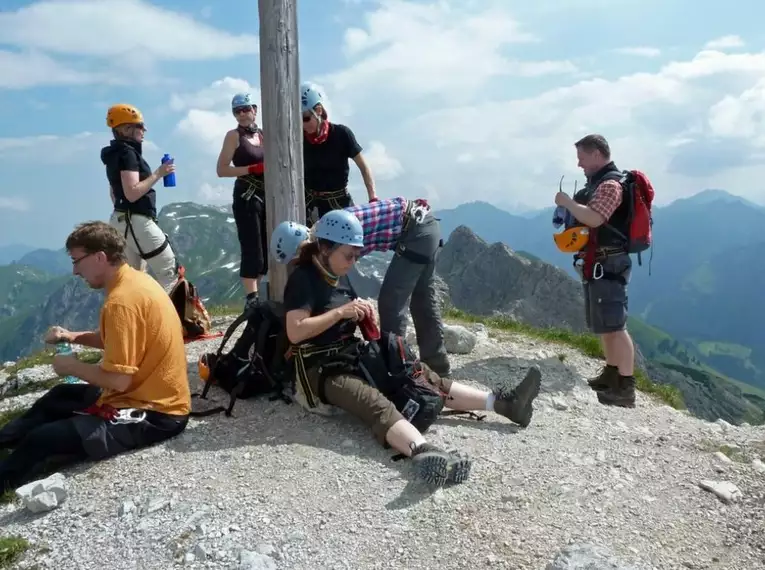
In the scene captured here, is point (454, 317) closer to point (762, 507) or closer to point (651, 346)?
point (762, 507)

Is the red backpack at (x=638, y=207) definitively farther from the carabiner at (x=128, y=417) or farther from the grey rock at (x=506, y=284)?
the grey rock at (x=506, y=284)

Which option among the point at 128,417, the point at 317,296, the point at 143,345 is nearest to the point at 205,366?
the point at 128,417

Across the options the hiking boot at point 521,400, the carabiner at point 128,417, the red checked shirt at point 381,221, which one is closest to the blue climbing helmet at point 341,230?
the red checked shirt at point 381,221

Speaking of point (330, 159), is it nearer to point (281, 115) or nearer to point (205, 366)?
point (281, 115)

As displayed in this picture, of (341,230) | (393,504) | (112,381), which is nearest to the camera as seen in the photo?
(393,504)

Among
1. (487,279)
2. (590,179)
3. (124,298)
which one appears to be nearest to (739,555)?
(590,179)

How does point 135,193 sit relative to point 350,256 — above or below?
above

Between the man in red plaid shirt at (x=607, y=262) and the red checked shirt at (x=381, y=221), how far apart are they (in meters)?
2.19

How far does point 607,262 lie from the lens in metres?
8.30

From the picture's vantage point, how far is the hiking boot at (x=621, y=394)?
27.7 ft

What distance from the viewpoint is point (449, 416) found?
7121mm

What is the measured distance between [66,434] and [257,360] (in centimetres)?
222

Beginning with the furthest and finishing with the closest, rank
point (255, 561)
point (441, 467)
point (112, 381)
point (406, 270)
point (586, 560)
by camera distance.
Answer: point (406, 270), point (112, 381), point (441, 467), point (255, 561), point (586, 560)

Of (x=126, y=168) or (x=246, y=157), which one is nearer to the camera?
(x=126, y=168)
